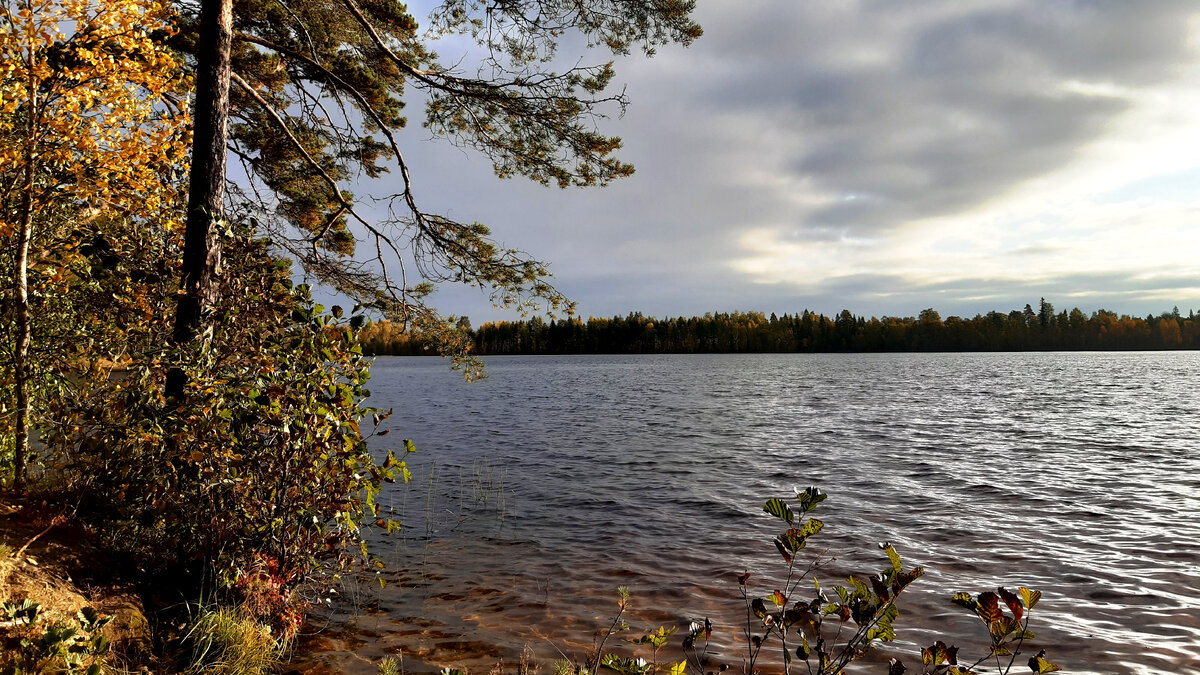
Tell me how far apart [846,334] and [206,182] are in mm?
190072

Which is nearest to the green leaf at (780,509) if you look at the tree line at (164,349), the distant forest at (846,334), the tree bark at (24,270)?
the tree line at (164,349)

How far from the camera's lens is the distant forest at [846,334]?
16688 centimetres

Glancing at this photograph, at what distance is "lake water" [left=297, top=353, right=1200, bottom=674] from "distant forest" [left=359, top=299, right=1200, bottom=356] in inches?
5553

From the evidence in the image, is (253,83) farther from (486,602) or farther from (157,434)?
(486,602)

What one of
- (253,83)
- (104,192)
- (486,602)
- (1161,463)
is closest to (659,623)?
(486,602)

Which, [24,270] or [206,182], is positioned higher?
[206,182]

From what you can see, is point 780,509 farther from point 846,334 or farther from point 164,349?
point 846,334

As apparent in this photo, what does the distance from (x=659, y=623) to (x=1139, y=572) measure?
722cm

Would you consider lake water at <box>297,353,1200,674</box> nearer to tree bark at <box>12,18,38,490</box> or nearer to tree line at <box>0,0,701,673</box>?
tree line at <box>0,0,701,673</box>

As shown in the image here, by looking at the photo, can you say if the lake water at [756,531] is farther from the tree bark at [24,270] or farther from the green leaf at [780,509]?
the tree bark at [24,270]

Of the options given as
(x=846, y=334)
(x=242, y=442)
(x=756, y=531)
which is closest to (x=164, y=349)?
(x=242, y=442)

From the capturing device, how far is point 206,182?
6152mm

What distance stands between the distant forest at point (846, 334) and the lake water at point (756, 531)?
14104 cm

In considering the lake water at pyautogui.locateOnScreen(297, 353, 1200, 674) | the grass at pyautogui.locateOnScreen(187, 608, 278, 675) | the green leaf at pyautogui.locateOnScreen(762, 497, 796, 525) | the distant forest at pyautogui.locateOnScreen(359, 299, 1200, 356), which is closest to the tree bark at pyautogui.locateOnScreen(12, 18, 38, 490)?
the grass at pyautogui.locateOnScreen(187, 608, 278, 675)
